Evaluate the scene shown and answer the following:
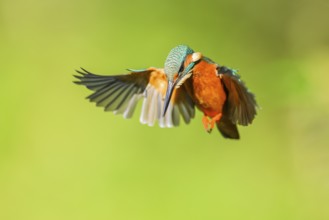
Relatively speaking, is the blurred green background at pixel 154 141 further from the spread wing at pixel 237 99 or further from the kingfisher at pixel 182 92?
the spread wing at pixel 237 99

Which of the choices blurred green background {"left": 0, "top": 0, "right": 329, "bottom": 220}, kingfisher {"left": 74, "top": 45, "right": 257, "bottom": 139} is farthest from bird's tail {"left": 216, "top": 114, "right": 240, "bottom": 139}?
blurred green background {"left": 0, "top": 0, "right": 329, "bottom": 220}

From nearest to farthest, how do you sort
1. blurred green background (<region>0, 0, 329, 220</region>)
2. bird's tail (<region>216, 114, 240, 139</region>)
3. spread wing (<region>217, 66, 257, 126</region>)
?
1. spread wing (<region>217, 66, 257, 126</region>)
2. bird's tail (<region>216, 114, 240, 139</region>)
3. blurred green background (<region>0, 0, 329, 220</region>)

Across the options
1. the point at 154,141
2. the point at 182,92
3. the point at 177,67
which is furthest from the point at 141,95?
the point at 154,141

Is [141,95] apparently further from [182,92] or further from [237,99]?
[237,99]

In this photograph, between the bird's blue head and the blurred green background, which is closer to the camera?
the bird's blue head

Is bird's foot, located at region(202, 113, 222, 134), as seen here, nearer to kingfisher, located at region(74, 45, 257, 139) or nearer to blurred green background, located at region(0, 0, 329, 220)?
kingfisher, located at region(74, 45, 257, 139)

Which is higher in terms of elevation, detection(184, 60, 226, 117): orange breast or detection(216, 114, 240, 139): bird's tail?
detection(184, 60, 226, 117): orange breast

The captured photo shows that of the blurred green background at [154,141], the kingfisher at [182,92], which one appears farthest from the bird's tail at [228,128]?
the blurred green background at [154,141]
